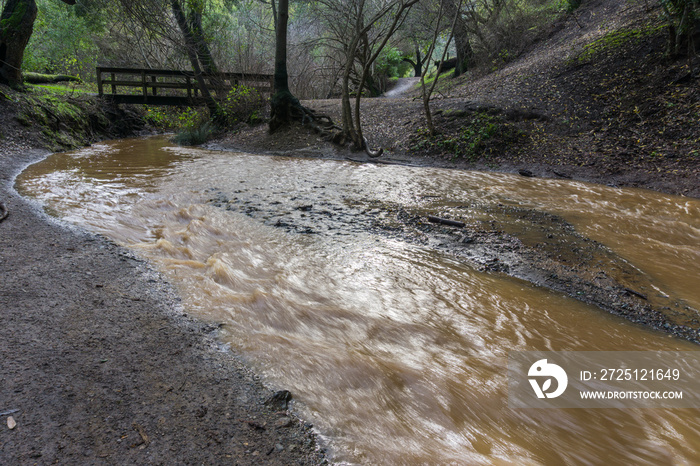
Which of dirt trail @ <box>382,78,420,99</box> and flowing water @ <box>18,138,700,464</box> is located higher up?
dirt trail @ <box>382,78,420,99</box>

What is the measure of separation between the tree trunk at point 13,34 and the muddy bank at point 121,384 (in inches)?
499

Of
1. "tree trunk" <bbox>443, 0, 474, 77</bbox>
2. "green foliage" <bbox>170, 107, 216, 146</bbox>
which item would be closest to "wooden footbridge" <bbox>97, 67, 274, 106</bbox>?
"green foliage" <bbox>170, 107, 216, 146</bbox>

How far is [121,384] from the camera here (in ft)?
7.49

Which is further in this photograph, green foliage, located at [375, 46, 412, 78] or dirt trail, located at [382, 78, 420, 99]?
dirt trail, located at [382, 78, 420, 99]

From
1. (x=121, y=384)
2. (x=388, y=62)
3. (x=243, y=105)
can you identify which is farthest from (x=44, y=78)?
(x=121, y=384)

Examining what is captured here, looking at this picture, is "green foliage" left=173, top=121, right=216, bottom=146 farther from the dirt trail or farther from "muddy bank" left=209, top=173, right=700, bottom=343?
the dirt trail

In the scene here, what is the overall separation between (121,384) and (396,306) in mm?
2278

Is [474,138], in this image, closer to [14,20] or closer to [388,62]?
[14,20]

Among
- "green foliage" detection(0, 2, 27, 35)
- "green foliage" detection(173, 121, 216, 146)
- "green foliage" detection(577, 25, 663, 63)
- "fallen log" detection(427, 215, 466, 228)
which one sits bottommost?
"fallen log" detection(427, 215, 466, 228)

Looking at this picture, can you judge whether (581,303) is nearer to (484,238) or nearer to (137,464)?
(484,238)

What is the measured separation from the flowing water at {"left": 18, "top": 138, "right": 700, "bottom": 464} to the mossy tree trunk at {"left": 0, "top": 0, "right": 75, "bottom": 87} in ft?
24.0

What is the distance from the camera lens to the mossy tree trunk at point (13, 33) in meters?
12.0

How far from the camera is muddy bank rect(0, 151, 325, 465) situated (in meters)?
1.88

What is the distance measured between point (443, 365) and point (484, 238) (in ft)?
9.37
